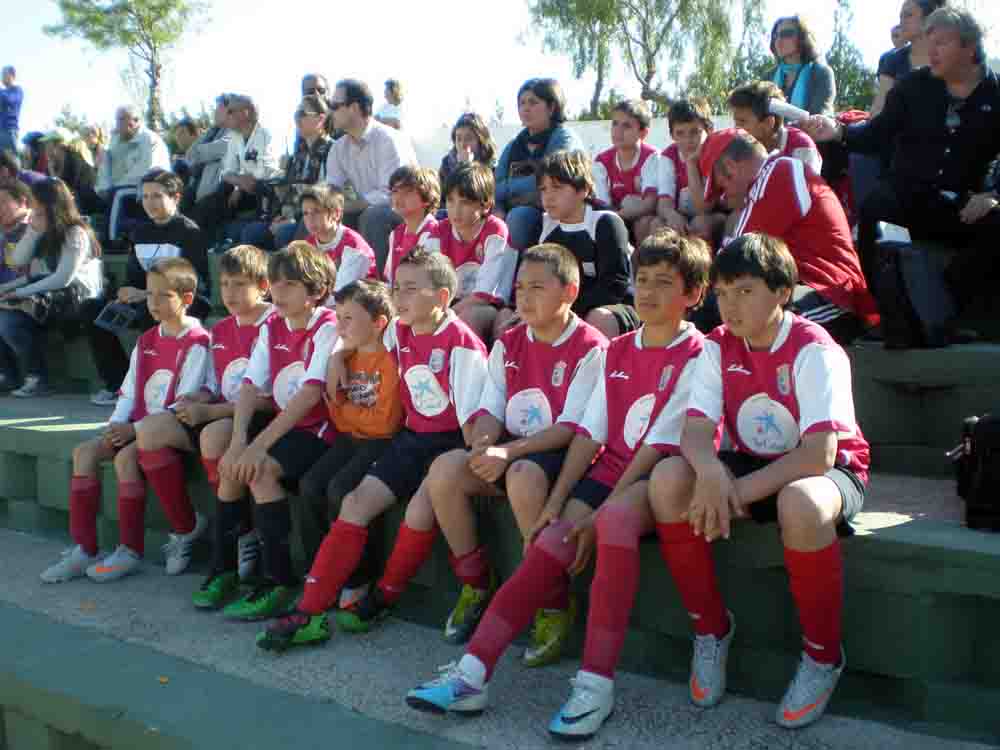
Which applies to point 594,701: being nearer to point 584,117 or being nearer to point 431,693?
point 431,693

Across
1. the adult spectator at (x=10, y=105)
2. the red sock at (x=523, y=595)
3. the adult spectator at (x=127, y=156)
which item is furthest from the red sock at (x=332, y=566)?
the adult spectator at (x=10, y=105)

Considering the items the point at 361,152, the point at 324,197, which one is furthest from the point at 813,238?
the point at 361,152

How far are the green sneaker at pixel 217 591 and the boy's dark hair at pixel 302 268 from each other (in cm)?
111

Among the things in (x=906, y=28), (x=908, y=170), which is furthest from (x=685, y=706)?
(x=906, y=28)

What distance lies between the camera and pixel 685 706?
278 cm

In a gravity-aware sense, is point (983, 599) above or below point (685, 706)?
above

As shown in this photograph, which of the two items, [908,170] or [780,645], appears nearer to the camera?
[780,645]

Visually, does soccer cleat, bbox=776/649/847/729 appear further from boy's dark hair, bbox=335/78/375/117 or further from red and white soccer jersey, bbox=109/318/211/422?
boy's dark hair, bbox=335/78/375/117

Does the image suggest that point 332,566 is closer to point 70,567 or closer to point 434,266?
point 434,266

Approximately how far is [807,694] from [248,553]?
84.1 inches

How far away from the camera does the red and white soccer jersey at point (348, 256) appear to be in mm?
5172

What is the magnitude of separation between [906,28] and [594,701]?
407cm

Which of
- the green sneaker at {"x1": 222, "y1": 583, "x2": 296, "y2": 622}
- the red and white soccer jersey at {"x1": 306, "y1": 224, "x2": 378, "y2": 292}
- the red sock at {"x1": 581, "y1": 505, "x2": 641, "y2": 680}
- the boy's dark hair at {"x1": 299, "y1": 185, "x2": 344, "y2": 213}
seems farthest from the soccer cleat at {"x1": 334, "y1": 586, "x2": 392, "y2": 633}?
the boy's dark hair at {"x1": 299, "y1": 185, "x2": 344, "y2": 213}

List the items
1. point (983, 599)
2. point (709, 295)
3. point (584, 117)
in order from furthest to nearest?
1. point (584, 117)
2. point (709, 295)
3. point (983, 599)
